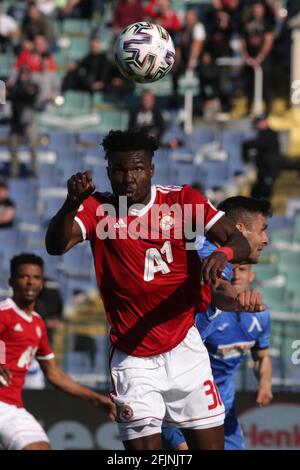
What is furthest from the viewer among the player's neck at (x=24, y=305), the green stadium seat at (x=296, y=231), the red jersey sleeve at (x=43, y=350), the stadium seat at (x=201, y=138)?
the stadium seat at (x=201, y=138)

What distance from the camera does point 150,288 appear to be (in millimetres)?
8375

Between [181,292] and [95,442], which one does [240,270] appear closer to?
[181,292]

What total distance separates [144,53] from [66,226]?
1724 millimetres

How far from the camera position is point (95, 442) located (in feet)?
42.0

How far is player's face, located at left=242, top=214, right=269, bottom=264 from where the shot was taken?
8866 millimetres

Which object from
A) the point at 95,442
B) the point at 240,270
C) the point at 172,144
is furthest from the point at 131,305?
the point at 172,144

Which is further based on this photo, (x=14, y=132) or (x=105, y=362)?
(x=14, y=132)

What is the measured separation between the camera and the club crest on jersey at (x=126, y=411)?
830cm

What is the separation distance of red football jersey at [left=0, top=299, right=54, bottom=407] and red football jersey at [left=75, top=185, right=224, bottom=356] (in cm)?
216

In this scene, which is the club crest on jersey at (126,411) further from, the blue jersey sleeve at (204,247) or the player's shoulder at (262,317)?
the player's shoulder at (262,317)

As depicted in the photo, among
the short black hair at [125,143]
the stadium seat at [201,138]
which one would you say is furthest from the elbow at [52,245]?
the stadium seat at [201,138]

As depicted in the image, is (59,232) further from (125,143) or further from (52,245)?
(125,143)

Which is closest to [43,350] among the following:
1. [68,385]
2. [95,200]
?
[68,385]

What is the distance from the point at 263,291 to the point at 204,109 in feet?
16.4
